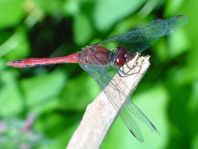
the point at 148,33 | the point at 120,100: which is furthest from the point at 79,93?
the point at 120,100

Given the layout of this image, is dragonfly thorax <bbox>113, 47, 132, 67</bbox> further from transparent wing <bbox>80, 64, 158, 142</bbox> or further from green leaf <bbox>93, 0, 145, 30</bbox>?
green leaf <bbox>93, 0, 145, 30</bbox>

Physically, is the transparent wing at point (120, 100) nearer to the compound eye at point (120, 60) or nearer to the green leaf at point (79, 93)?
the compound eye at point (120, 60)

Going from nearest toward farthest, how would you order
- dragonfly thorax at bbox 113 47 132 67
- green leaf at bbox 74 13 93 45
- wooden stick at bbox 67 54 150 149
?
1. wooden stick at bbox 67 54 150 149
2. dragonfly thorax at bbox 113 47 132 67
3. green leaf at bbox 74 13 93 45

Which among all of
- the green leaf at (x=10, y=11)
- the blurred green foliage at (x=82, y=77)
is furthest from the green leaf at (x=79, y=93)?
the green leaf at (x=10, y=11)

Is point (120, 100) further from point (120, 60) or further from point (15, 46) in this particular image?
point (15, 46)

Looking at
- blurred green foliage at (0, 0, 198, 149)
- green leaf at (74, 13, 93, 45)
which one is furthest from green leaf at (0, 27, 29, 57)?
green leaf at (74, 13, 93, 45)
